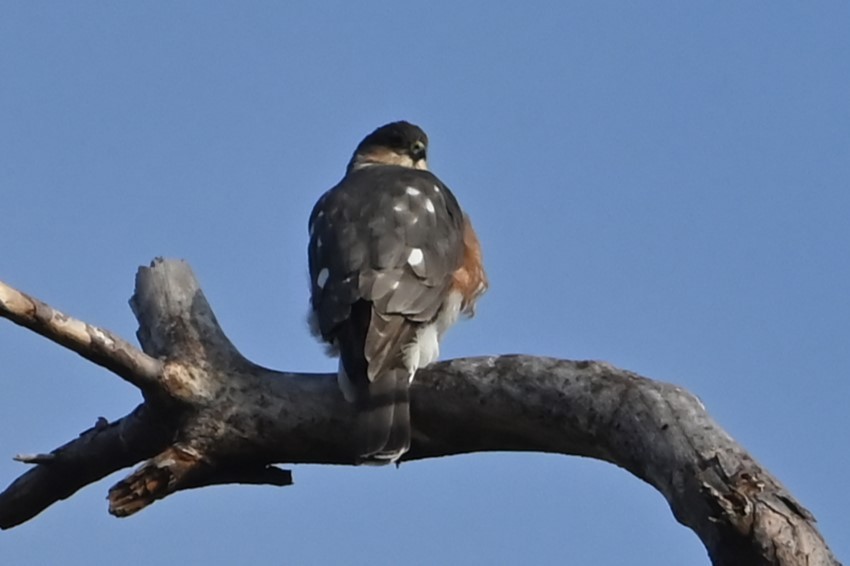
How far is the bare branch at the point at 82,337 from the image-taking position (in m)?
4.59

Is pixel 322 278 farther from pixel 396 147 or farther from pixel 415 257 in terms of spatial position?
pixel 396 147

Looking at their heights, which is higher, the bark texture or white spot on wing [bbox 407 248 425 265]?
white spot on wing [bbox 407 248 425 265]

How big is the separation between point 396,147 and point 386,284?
272 cm

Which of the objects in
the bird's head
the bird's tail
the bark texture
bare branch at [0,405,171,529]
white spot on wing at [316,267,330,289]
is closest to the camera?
the bark texture

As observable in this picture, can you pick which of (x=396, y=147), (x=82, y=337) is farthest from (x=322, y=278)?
(x=396, y=147)

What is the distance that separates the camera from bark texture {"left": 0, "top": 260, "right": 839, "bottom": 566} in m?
3.84

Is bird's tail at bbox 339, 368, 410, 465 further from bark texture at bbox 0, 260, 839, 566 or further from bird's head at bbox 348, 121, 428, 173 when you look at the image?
bird's head at bbox 348, 121, 428, 173

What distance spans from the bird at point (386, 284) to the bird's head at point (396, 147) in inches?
47.1

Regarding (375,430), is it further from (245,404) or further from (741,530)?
(741,530)

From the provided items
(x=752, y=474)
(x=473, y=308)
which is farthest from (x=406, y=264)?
(x=752, y=474)

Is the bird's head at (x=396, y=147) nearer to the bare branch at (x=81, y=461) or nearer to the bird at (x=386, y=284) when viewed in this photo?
the bird at (x=386, y=284)

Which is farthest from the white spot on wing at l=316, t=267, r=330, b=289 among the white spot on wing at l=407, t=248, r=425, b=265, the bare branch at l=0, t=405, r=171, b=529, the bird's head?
the bird's head

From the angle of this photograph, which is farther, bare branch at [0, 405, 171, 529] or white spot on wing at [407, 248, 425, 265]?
white spot on wing at [407, 248, 425, 265]

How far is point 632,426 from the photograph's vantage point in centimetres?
408
